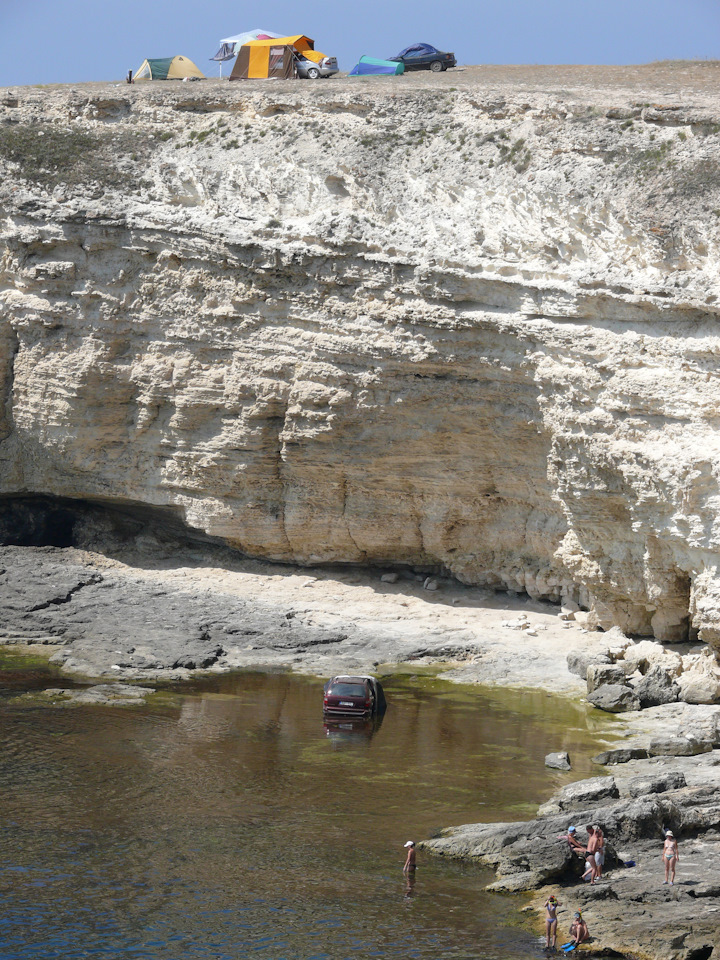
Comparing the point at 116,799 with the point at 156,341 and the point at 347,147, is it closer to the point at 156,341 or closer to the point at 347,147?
the point at 156,341

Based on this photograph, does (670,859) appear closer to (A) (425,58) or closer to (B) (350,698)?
(B) (350,698)

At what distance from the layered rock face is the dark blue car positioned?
5.32 metres

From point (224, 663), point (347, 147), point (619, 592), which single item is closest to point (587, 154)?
point (347, 147)

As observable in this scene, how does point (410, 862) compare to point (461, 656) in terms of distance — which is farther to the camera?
point (461, 656)

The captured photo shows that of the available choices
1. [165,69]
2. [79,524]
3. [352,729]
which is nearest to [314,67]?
[165,69]

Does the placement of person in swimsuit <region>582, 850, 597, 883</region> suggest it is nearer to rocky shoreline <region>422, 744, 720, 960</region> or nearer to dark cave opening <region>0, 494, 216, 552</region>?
rocky shoreline <region>422, 744, 720, 960</region>

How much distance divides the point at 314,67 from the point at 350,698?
96.5ft

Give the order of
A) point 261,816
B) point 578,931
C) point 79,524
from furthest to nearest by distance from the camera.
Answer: point 79,524 < point 261,816 < point 578,931

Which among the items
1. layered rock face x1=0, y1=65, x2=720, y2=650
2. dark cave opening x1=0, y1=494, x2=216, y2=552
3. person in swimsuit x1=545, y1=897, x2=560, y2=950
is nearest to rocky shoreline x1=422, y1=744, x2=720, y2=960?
person in swimsuit x1=545, y1=897, x2=560, y2=950

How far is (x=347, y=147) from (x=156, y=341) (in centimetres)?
928

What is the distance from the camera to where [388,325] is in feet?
108

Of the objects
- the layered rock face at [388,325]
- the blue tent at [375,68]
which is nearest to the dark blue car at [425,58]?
the blue tent at [375,68]

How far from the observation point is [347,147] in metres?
36.0

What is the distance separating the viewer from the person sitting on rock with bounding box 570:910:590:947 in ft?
50.8
